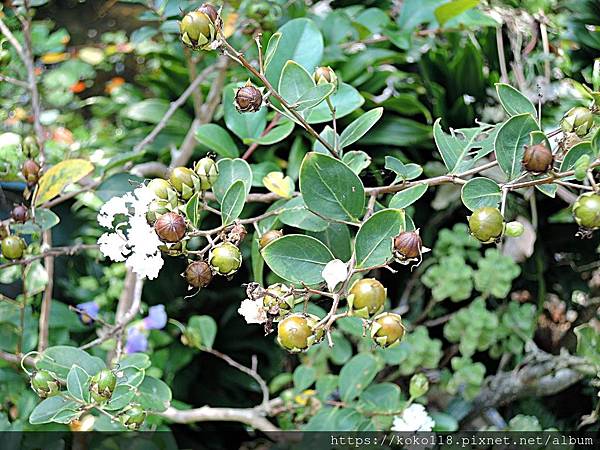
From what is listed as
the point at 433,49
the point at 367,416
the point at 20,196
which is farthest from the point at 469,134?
the point at 20,196

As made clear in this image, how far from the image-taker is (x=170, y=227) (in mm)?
446

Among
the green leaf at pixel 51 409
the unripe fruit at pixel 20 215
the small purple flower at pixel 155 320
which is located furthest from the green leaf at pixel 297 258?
the small purple flower at pixel 155 320

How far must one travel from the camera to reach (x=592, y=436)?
3.09 feet

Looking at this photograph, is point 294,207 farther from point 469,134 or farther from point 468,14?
point 468,14

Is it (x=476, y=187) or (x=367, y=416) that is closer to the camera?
(x=476, y=187)

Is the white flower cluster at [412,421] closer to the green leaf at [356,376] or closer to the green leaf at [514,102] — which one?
the green leaf at [356,376]

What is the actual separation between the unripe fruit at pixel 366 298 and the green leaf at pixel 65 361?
1.02ft

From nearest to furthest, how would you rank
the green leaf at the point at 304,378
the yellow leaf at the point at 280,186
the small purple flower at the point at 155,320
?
1. the yellow leaf at the point at 280,186
2. the green leaf at the point at 304,378
3. the small purple flower at the point at 155,320

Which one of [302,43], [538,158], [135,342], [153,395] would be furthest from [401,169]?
[135,342]

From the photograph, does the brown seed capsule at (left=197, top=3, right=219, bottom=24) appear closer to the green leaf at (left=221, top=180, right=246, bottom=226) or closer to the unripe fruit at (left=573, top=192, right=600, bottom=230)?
the green leaf at (left=221, top=180, right=246, bottom=226)

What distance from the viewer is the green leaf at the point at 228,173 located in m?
0.57

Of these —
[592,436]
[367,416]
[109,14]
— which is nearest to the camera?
[367,416]

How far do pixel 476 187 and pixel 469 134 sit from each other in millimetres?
91

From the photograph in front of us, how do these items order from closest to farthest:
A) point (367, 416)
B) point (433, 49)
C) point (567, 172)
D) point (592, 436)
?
point (567, 172) → point (367, 416) → point (592, 436) → point (433, 49)
